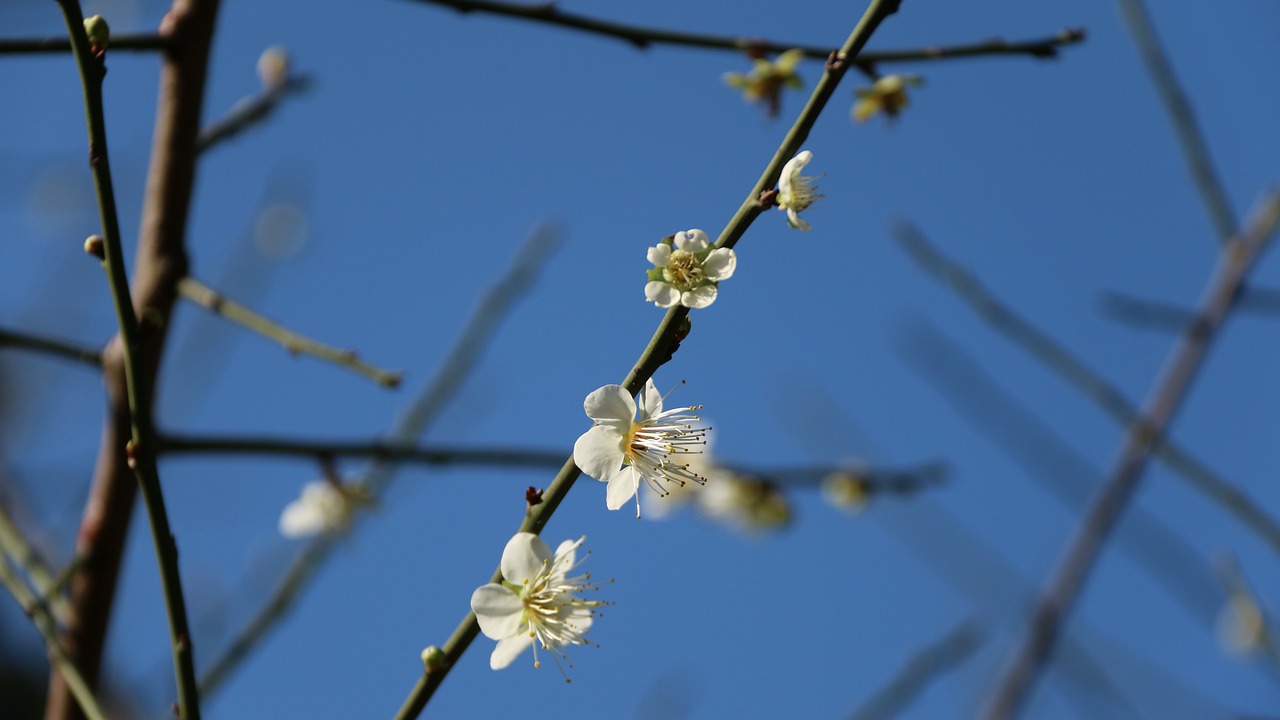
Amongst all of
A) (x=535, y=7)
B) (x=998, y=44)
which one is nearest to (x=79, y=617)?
(x=535, y=7)

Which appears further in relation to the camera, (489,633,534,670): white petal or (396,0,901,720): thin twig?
(489,633,534,670): white petal

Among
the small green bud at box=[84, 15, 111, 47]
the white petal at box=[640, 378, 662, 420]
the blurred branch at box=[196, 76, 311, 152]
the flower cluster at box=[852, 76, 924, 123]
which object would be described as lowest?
the white petal at box=[640, 378, 662, 420]

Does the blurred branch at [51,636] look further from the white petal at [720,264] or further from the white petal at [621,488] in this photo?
the white petal at [720,264]

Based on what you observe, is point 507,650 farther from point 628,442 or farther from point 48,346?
point 48,346

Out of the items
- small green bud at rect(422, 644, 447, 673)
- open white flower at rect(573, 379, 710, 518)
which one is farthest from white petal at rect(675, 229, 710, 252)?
small green bud at rect(422, 644, 447, 673)

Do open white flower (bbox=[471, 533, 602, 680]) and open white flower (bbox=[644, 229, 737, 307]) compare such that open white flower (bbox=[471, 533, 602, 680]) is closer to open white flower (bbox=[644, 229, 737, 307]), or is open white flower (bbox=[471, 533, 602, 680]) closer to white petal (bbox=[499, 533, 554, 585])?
white petal (bbox=[499, 533, 554, 585])

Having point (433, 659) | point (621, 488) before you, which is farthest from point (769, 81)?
point (433, 659)

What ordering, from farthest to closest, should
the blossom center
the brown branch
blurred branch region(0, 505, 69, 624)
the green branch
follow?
the brown branch → blurred branch region(0, 505, 69, 624) → the blossom center → the green branch

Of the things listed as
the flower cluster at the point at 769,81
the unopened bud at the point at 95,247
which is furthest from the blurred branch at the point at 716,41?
the unopened bud at the point at 95,247
